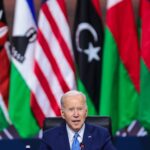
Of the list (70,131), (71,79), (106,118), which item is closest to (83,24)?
(71,79)

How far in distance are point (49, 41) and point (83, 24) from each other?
354mm

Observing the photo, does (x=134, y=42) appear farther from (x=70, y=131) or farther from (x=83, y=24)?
(x=70, y=131)

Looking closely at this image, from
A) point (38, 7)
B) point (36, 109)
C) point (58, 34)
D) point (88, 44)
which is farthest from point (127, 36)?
point (36, 109)

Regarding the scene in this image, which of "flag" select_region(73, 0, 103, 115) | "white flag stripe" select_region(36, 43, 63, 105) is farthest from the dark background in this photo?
"white flag stripe" select_region(36, 43, 63, 105)

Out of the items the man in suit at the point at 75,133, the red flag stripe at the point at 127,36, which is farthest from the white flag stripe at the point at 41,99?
the man in suit at the point at 75,133

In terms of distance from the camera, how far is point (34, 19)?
495 centimetres

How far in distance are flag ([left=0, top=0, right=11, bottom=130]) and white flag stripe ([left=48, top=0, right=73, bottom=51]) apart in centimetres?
47

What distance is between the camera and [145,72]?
4.66 meters

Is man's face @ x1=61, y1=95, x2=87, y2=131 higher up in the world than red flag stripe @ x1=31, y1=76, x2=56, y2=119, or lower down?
higher up

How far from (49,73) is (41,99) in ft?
0.83

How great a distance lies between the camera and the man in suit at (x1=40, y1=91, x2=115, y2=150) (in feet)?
7.98

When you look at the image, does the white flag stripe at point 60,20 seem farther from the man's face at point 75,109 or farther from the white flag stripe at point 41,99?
the man's face at point 75,109

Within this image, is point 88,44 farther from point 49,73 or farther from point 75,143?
point 75,143

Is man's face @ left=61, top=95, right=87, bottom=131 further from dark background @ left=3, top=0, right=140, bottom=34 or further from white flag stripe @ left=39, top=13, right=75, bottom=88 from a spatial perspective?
dark background @ left=3, top=0, right=140, bottom=34
